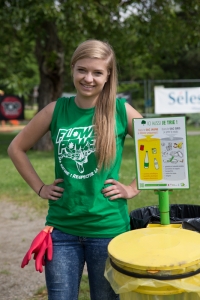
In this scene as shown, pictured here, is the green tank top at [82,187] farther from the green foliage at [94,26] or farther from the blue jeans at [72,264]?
the green foliage at [94,26]

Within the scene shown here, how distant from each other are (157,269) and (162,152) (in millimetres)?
547

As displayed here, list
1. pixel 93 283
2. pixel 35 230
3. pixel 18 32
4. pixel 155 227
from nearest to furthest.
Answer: pixel 155 227 → pixel 93 283 → pixel 35 230 → pixel 18 32

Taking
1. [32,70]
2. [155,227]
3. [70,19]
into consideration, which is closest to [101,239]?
[155,227]

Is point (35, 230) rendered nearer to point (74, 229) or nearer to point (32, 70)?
point (74, 229)

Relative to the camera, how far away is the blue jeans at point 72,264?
2215 mm

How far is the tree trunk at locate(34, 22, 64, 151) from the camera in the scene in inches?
509

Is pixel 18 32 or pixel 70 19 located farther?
pixel 18 32

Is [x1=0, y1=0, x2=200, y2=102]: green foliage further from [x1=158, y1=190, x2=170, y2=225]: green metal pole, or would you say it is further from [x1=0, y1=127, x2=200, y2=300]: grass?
[x1=158, y1=190, x2=170, y2=225]: green metal pole

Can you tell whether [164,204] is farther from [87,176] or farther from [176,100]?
[176,100]

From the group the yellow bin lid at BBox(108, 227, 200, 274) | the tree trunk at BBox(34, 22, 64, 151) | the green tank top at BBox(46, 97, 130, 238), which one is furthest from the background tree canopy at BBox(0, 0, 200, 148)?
the yellow bin lid at BBox(108, 227, 200, 274)

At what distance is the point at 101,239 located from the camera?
2213mm

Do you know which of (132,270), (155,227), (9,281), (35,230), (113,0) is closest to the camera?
(132,270)

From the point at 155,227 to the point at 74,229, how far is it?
0.38 m

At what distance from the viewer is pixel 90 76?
2209 millimetres
